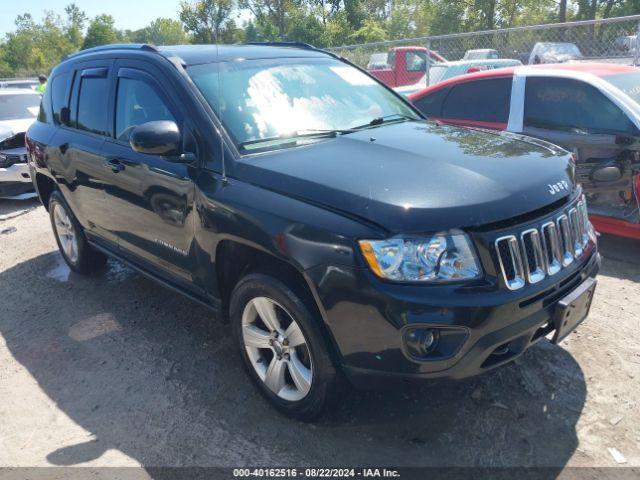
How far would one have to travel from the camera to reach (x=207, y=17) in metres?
47.3

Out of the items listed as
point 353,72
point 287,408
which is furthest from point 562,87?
point 287,408

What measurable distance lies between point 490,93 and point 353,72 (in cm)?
244

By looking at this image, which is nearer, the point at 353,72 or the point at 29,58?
the point at 353,72

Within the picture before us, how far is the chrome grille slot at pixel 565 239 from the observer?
2.75 metres

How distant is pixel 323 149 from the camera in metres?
3.08

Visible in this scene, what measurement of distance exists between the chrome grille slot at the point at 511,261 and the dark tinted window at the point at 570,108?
3.17 m

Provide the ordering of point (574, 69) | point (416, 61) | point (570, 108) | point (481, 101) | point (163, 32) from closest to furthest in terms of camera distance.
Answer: point (570, 108)
point (574, 69)
point (481, 101)
point (416, 61)
point (163, 32)

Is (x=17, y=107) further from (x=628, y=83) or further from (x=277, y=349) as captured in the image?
(x=628, y=83)

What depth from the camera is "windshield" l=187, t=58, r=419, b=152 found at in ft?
10.6

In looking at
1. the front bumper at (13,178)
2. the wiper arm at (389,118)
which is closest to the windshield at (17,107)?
the front bumper at (13,178)

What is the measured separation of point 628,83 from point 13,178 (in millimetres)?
7890

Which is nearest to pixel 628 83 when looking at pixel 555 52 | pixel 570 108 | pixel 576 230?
pixel 570 108

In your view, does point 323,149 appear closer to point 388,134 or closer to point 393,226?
point 388,134

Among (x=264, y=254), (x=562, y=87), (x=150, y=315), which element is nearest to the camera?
(x=264, y=254)
